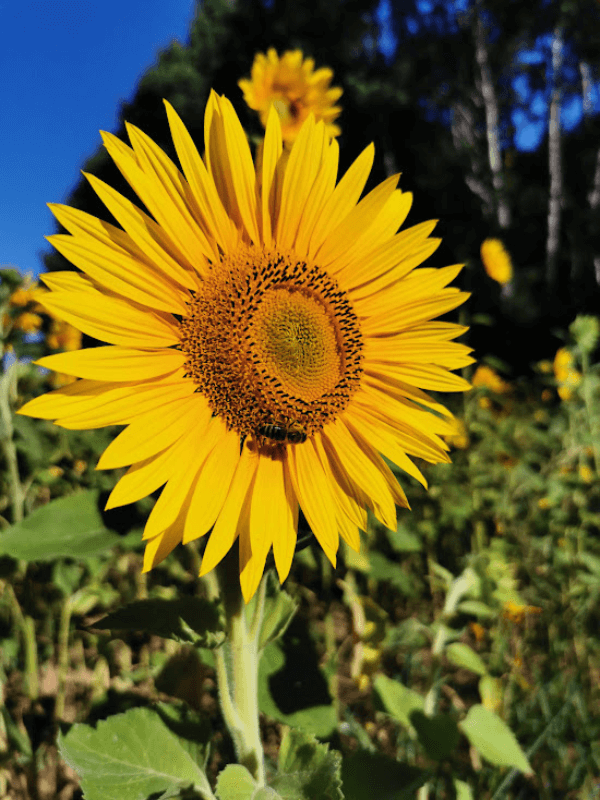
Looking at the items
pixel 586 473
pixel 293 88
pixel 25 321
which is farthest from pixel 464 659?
pixel 293 88

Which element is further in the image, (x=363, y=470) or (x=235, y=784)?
(x=363, y=470)

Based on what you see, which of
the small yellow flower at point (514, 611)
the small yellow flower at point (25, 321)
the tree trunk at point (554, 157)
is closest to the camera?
the small yellow flower at point (25, 321)

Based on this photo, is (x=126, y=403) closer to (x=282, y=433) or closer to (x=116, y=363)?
(x=116, y=363)

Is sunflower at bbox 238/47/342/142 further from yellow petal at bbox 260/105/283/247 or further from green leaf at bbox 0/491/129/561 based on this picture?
green leaf at bbox 0/491/129/561

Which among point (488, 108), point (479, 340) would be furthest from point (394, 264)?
point (488, 108)

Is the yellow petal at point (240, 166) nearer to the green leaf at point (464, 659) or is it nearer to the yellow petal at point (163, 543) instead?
the yellow petal at point (163, 543)

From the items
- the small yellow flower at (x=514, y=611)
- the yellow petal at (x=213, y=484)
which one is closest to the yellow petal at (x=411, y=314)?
the yellow petal at (x=213, y=484)
